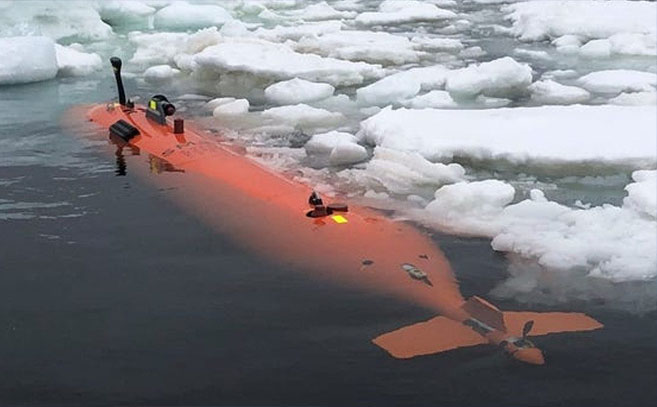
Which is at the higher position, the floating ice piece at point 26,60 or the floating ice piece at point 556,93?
the floating ice piece at point 26,60

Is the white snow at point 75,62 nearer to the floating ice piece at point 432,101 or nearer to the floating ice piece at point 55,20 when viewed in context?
the floating ice piece at point 55,20

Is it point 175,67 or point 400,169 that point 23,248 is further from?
point 175,67

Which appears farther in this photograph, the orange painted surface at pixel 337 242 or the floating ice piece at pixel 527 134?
the floating ice piece at pixel 527 134

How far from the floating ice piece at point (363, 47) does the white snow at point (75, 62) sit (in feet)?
8.96

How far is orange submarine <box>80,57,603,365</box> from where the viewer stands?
405cm

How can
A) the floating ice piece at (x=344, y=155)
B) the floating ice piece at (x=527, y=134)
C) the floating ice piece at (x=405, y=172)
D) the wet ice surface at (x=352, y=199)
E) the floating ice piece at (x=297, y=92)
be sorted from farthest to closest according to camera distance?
the floating ice piece at (x=297, y=92), the floating ice piece at (x=344, y=155), the floating ice piece at (x=527, y=134), the floating ice piece at (x=405, y=172), the wet ice surface at (x=352, y=199)

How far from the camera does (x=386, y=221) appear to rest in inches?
210

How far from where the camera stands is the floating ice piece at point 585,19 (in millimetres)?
13055

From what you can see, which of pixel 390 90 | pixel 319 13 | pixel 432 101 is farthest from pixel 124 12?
pixel 432 101

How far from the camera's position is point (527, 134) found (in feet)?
22.0

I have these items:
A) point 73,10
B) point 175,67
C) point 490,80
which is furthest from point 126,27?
point 490,80

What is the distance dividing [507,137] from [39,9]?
28.4 feet

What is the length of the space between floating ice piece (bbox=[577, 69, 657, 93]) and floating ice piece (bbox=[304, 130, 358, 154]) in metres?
3.43

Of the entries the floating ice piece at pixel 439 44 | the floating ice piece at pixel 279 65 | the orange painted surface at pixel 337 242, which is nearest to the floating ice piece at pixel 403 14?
the floating ice piece at pixel 439 44
